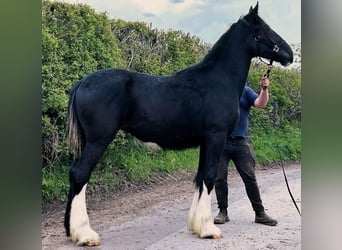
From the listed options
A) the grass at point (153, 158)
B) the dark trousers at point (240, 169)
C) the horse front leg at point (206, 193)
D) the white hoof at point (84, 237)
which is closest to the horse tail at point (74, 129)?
the grass at point (153, 158)

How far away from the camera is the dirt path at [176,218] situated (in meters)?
2.09

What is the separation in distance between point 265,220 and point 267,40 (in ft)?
3.28

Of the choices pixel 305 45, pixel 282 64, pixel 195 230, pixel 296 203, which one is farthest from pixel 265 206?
pixel 305 45

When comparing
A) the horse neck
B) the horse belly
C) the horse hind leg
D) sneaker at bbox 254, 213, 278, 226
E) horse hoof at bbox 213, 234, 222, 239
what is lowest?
horse hoof at bbox 213, 234, 222, 239

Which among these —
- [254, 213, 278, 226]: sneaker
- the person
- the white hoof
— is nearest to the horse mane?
the person

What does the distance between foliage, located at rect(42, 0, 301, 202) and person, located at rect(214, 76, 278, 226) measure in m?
0.06

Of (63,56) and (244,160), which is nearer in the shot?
(63,56)

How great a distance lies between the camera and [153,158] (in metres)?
2.27

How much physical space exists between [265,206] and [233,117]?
539 millimetres

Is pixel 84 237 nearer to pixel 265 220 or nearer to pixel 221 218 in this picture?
pixel 221 218

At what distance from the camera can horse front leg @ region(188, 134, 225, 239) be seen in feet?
7.04

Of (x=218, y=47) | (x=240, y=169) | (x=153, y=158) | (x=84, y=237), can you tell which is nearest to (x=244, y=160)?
(x=240, y=169)

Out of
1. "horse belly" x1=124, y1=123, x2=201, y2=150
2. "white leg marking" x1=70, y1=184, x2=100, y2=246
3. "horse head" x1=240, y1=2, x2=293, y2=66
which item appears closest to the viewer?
"white leg marking" x1=70, y1=184, x2=100, y2=246

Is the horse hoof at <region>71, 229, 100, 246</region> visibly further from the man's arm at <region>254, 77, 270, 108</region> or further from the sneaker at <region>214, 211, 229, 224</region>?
the man's arm at <region>254, 77, 270, 108</region>
